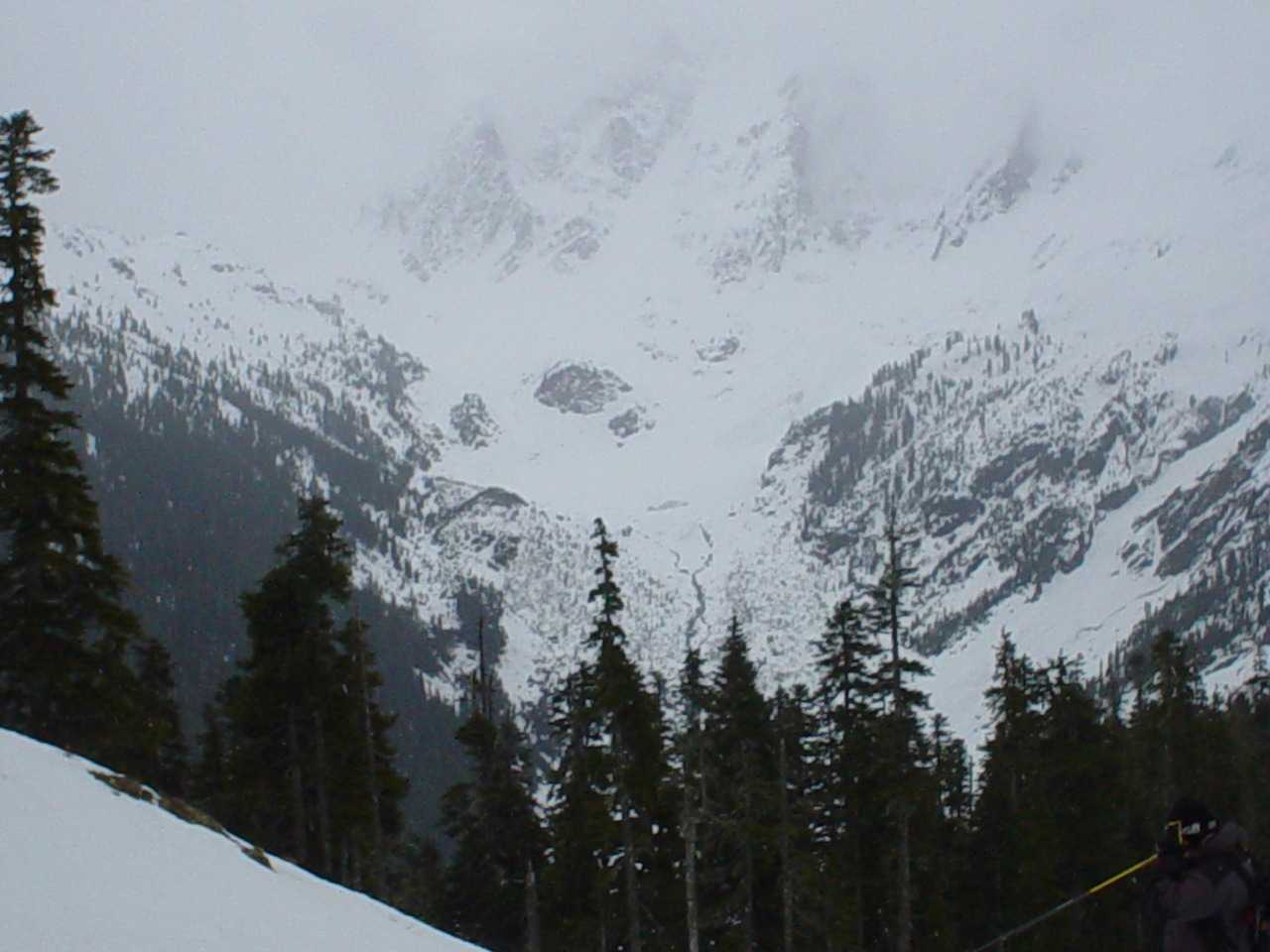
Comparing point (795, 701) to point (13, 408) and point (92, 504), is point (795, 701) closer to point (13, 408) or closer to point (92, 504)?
point (92, 504)

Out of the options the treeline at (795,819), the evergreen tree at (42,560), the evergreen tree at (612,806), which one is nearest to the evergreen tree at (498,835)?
the treeline at (795,819)

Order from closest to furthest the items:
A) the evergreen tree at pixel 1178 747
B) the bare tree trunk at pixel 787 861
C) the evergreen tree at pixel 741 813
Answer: the bare tree trunk at pixel 787 861 → the evergreen tree at pixel 741 813 → the evergreen tree at pixel 1178 747

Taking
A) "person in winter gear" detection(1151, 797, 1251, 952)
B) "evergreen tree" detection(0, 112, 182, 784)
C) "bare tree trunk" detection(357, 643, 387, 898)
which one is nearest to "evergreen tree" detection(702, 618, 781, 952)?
"bare tree trunk" detection(357, 643, 387, 898)

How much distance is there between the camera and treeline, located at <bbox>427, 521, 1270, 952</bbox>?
2589 cm

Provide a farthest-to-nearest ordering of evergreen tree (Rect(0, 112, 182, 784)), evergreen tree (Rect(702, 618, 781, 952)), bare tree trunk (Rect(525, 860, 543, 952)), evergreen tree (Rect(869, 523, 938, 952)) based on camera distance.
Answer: bare tree trunk (Rect(525, 860, 543, 952)) < evergreen tree (Rect(869, 523, 938, 952)) < evergreen tree (Rect(702, 618, 781, 952)) < evergreen tree (Rect(0, 112, 182, 784))

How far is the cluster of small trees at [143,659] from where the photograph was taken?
20.2 meters

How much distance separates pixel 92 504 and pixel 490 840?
690 inches

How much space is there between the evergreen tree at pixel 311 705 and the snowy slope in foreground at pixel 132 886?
10.5m

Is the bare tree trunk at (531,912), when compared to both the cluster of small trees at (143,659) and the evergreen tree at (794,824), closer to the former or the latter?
the cluster of small trees at (143,659)

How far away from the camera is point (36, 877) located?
10.9 m

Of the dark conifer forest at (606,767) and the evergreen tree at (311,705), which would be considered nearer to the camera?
the dark conifer forest at (606,767)

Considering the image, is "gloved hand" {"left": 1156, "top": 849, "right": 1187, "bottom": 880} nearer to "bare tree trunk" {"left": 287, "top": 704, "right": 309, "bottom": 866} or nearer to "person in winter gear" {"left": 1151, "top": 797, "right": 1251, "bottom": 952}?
"person in winter gear" {"left": 1151, "top": 797, "right": 1251, "bottom": 952}

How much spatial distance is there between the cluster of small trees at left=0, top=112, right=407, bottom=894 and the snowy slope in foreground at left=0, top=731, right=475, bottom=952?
5103 mm

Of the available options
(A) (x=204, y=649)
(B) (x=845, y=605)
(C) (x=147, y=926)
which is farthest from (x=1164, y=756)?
(A) (x=204, y=649)
